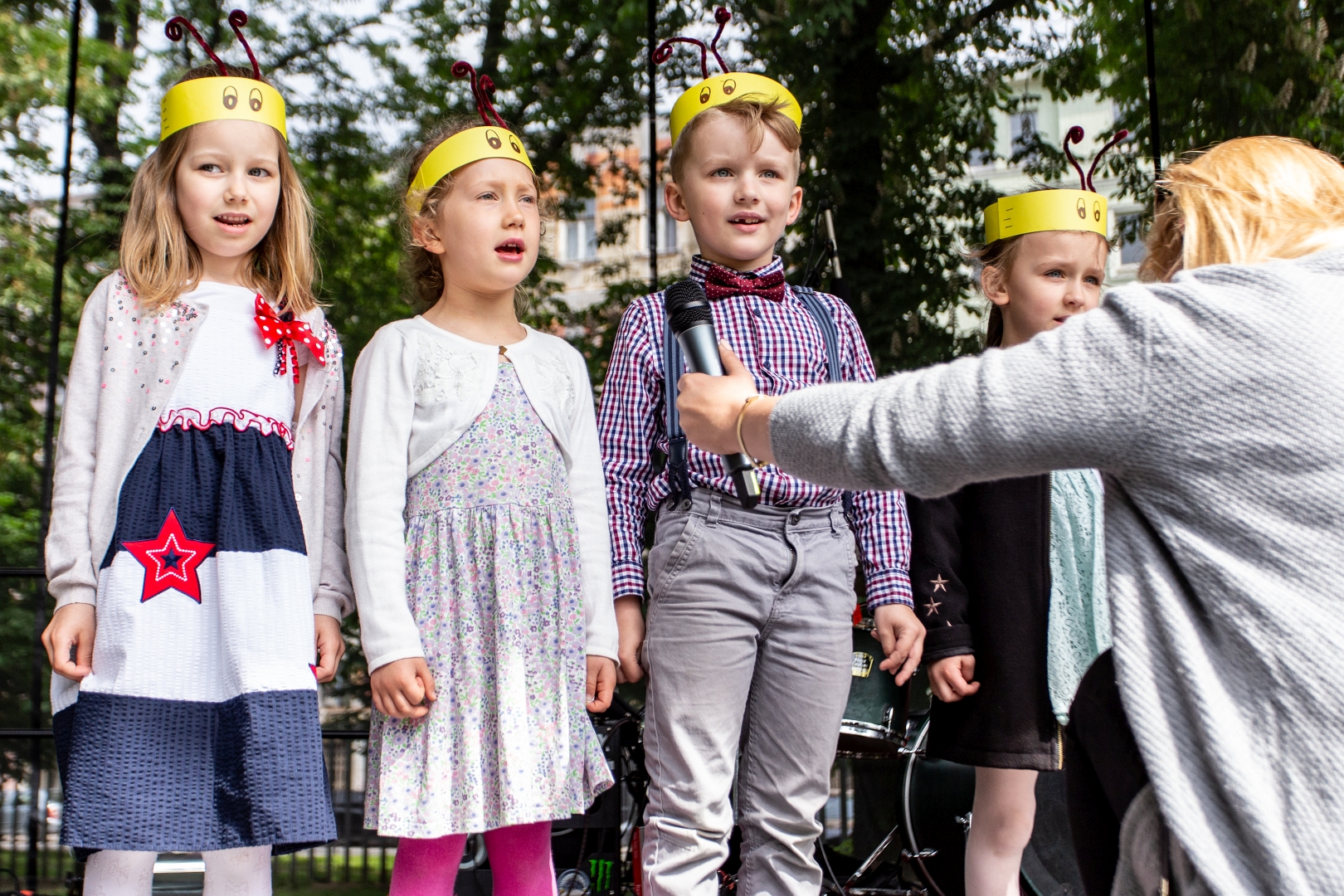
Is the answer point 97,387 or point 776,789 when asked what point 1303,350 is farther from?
point 97,387

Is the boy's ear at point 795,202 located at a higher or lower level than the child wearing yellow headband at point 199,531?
higher

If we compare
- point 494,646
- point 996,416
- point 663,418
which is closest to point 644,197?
point 663,418

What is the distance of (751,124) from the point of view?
2318 mm

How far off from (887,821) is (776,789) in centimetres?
208

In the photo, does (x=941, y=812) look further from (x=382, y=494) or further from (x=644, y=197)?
(x=644, y=197)

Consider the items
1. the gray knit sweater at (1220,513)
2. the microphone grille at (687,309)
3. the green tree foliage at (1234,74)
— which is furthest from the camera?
the green tree foliage at (1234,74)

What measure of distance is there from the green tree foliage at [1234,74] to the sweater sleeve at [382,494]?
353 cm

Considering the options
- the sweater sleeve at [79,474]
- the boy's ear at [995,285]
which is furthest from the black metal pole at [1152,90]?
the sweater sleeve at [79,474]

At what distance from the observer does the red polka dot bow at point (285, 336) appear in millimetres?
2125

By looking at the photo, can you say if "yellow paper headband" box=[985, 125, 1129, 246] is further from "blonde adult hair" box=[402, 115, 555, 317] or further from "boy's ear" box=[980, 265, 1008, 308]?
"blonde adult hair" box=[402, 115, 555, 317]

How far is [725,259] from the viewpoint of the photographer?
2.37 metres

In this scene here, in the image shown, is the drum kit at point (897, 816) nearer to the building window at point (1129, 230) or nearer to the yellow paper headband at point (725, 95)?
the yellow paper headband at point (725, 95)

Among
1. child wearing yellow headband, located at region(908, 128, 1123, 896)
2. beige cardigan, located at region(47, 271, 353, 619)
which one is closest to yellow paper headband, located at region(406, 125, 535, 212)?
beige cardigan, located at region(47, 271, 353, 619)

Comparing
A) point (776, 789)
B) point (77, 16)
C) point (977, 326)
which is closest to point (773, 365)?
point (776, 789)
